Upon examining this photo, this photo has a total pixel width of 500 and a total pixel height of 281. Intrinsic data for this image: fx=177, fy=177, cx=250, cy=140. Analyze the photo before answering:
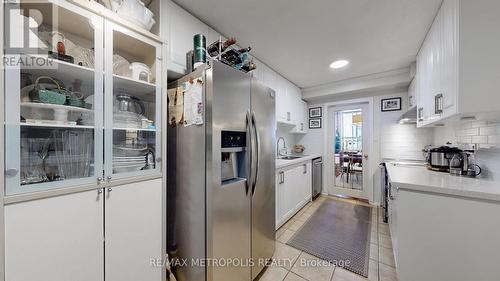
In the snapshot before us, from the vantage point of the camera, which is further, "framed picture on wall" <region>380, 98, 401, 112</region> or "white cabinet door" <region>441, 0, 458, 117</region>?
"framed picture on wall" <region>380, 98, 401, 112</region>

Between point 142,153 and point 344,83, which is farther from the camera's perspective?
point 344,83

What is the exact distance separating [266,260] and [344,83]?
3.21 metres

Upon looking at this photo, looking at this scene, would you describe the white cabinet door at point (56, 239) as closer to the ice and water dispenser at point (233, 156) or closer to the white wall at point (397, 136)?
the ice and water dispenser at point (233, 156)

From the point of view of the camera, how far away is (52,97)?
3.02 ft

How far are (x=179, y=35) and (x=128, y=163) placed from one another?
110 centimetres

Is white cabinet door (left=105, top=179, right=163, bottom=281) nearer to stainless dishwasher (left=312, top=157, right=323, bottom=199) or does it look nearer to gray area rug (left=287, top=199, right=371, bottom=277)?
gray area rug (left=287, top=199, right=371, bottom=277)

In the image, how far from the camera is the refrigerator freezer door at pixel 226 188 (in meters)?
1.21

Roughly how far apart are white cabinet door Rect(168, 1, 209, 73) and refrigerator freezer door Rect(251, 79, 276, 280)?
0.65 m

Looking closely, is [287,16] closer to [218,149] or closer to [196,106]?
[196,106]

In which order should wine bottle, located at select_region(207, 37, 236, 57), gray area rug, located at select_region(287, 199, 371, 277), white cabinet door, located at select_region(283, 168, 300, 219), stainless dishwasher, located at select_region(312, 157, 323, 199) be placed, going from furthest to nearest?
stainless dishwasher, located at select_region(312, 157, 323, 199) < white cabinet door, located at select_region(283, 168, 300, 219) < gray area rug, located at select_region(287, 199, 371, 277) < wine bottle, located at select_region(207, 37, 236, 57)

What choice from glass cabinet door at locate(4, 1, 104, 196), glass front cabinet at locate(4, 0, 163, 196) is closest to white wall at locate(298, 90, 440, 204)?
glass front cabinet at locate(4, 0, 163, 196)

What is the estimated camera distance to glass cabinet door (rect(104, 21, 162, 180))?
112 cm

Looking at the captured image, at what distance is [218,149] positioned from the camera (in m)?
1.23

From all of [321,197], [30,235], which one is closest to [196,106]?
[30,235]
